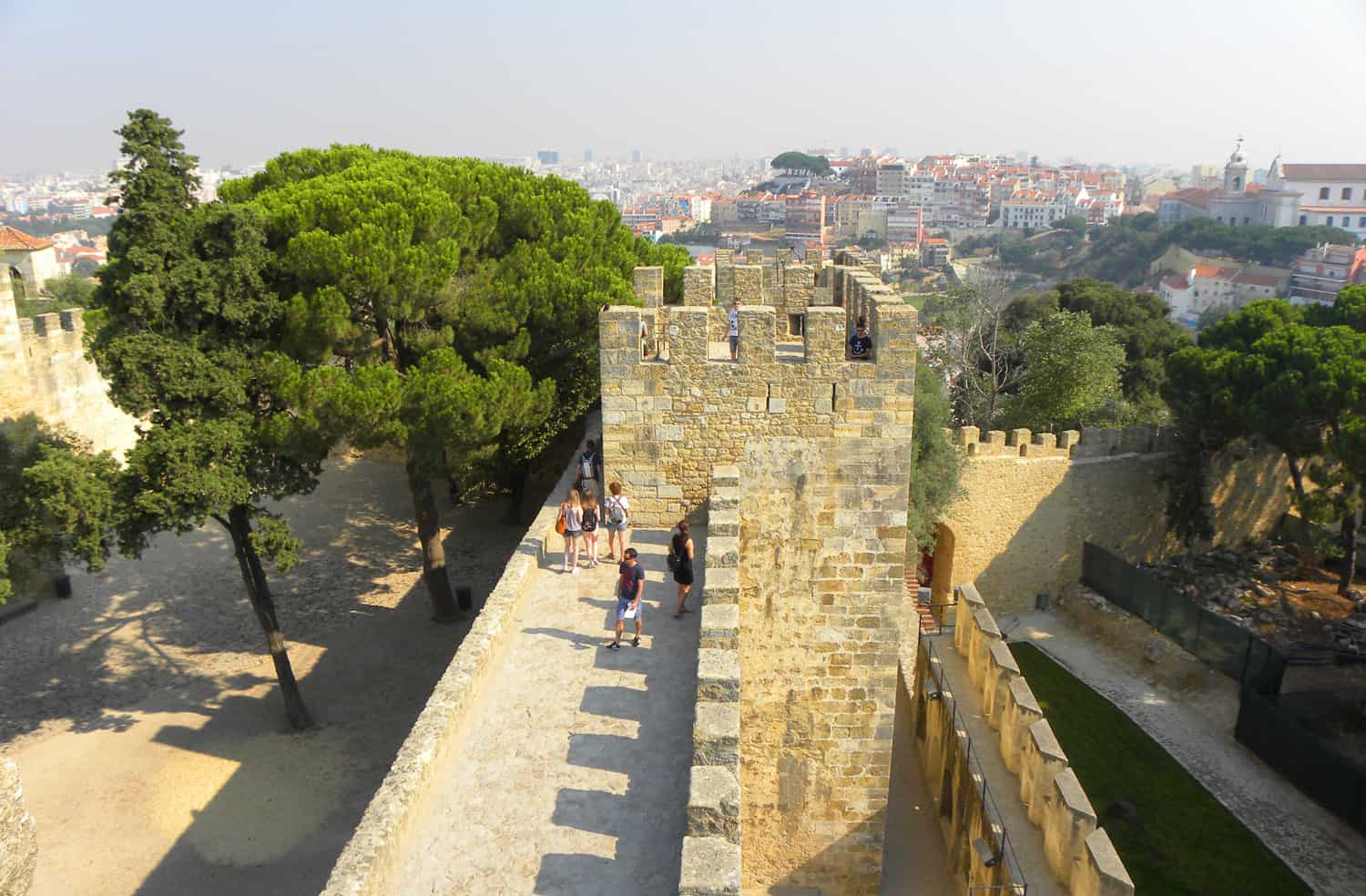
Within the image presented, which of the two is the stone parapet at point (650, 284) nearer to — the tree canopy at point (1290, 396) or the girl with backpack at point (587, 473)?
the girl with backpack at point (587, 473)

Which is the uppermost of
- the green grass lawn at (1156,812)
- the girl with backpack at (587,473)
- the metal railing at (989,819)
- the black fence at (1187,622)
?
the girl with backpack at (587,473)

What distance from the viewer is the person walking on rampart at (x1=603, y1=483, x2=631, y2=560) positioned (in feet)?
27.7

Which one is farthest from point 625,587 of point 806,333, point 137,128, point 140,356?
point 137,128

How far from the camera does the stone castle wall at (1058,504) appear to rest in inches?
747

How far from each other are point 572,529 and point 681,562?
123cm

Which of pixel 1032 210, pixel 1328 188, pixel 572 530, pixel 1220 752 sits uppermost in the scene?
pixel 1328 188

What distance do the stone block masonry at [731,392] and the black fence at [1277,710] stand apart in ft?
33.2

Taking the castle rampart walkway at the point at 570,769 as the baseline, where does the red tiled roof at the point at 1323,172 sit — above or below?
above

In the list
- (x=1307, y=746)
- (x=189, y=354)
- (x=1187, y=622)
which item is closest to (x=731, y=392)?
(x=189, y=354)

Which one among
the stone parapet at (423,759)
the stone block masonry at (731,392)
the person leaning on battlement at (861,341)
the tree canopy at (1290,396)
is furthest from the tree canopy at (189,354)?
the tree canopy at (1290,396)

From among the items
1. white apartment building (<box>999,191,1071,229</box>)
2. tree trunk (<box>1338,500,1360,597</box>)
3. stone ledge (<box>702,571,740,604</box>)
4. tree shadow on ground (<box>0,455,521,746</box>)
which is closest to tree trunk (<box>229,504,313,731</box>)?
tree shadow on ground (<box>0,455,521,746</box>)

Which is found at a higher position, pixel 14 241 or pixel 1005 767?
pixel 14 241

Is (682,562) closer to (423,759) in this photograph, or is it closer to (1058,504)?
(423,759)

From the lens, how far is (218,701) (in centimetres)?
1315
